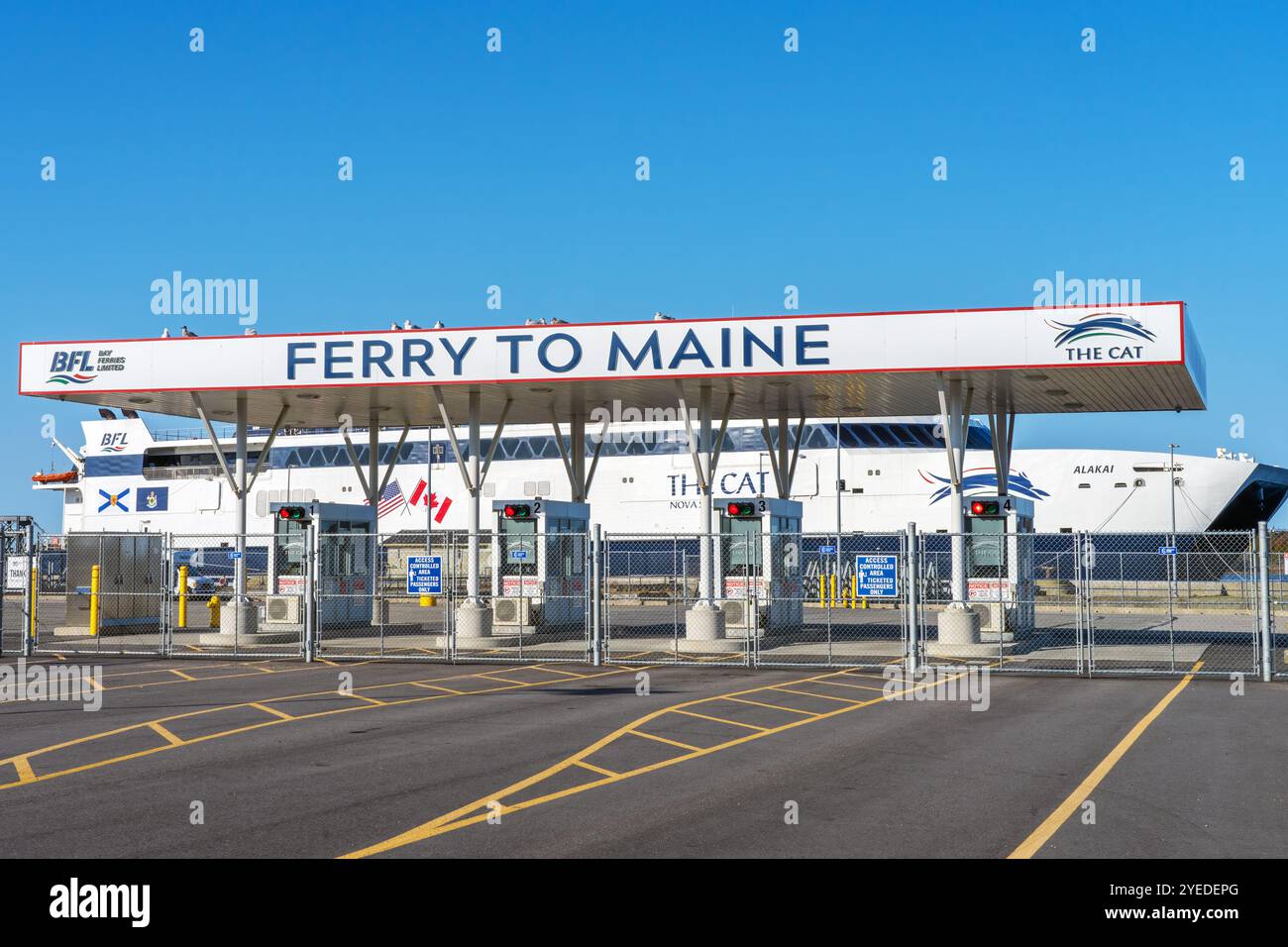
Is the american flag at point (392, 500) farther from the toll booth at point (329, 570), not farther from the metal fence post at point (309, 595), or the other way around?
the metal fence post at point (309, 595)

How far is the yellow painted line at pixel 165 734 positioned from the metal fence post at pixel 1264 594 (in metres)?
14.2

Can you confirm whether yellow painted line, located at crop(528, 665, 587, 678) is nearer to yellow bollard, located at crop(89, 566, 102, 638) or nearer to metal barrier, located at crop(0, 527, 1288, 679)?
metal barrier, located at crop(0, 527, 1288, 679)

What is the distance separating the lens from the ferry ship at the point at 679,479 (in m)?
49.5

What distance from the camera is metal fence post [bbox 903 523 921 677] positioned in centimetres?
1891

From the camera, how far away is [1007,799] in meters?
9.73

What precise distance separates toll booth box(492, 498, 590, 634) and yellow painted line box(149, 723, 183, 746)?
12.4 m

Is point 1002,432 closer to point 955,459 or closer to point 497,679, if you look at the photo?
point 955,459

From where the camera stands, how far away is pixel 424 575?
21.9 m

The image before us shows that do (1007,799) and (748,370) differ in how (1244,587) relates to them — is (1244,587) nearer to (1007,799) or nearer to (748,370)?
(748,370)

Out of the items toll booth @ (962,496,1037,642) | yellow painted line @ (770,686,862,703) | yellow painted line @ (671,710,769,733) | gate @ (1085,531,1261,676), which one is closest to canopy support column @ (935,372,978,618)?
toll booth @ (962,496,1037,642)

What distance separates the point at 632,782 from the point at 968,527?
18.2 meters

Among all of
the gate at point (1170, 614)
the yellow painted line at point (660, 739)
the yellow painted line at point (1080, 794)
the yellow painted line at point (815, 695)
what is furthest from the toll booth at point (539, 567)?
the yellow painted line at point (1080, 794)
